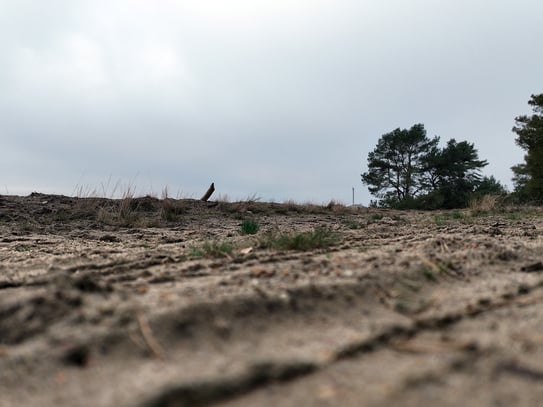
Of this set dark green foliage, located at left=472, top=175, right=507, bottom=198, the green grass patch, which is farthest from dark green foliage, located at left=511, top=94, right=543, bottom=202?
the green grass patch

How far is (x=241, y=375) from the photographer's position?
3.84 ft

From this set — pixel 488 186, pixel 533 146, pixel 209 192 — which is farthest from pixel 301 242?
pixel 488 186

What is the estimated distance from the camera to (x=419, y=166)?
101 feet

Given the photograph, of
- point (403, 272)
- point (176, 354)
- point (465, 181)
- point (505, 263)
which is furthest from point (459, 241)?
point (465, 181)

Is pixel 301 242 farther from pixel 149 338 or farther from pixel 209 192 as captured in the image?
pixel 209 192

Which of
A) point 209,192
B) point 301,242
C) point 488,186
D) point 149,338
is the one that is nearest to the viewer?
point 149,338

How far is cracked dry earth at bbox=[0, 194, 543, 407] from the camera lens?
1.11 meters

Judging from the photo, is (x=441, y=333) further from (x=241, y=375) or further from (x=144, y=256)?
(x=144, y=256)

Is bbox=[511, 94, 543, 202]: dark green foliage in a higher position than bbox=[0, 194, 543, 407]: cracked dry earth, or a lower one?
higher

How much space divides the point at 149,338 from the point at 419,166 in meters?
31.8

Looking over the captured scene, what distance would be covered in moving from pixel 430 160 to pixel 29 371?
31660 mm

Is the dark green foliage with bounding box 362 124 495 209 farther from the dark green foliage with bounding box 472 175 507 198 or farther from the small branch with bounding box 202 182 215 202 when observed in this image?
the small branch with bounding box 202 182 215 202

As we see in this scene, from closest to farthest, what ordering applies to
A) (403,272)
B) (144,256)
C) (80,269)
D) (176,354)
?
(176,354)
(403,272)
(80,269)
(144,256)

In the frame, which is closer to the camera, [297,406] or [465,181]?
[297,406]
